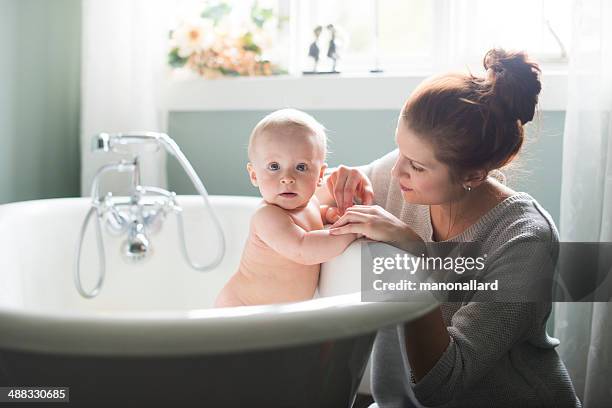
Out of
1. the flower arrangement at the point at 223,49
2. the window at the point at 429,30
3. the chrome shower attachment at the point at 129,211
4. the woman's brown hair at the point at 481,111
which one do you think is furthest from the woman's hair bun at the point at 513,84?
the flower arrangement at the point at 223,49

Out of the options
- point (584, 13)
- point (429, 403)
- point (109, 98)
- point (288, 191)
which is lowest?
point (429, 403)

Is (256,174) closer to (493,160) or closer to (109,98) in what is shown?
(493,160)

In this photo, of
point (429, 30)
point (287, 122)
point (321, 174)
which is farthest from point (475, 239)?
point (429, 30)

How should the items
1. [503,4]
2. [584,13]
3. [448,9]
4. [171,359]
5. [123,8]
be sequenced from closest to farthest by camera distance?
[171,359] < [584,13] < [503,4] < [448,9] < [123,8]

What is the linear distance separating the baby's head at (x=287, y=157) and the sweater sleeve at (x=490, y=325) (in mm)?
362

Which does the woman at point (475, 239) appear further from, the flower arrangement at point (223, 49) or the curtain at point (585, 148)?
the flower arrangement at point (223, 49)

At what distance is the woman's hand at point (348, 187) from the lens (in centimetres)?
160

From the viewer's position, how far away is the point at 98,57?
2.45m

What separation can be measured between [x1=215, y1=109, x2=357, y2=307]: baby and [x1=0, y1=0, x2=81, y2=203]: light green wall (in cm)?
119

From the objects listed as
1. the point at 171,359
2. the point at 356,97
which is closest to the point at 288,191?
the point at 171,359

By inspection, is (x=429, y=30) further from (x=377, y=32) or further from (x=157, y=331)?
(x=157, y=331)

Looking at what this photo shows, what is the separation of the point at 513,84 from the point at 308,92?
104 centimetres

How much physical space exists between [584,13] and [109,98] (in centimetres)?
156

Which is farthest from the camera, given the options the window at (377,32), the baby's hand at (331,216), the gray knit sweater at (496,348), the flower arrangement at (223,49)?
the flower arrangement at (223,49)
